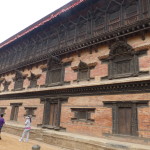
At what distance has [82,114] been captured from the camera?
33.2 feet

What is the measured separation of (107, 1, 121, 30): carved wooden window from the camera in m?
10.2

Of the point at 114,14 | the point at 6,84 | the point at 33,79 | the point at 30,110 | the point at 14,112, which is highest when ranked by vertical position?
the point at 114,14

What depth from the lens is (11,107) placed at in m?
16.1

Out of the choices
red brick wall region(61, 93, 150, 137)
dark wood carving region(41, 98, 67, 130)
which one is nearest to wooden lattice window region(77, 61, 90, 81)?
red brick wall region(61, 93, 150, 137)

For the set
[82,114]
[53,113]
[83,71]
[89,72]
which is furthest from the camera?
[53,113]

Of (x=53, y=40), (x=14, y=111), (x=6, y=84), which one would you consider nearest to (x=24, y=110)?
(x=14, y=111)

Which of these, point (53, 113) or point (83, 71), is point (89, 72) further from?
point (53, 113)

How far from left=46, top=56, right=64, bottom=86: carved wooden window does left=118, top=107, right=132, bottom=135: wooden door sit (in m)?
5.46

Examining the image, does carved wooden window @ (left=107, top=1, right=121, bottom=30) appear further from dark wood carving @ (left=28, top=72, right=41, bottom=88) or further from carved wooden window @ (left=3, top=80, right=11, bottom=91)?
carved wooden window @ (left=3, top=80, right=11, bottom=91)

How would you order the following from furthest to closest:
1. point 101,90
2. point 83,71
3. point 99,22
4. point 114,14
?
1. point 99,22
2. point 83,71
3. point 114,14
4. point 101,90

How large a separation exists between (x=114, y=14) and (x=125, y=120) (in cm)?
710

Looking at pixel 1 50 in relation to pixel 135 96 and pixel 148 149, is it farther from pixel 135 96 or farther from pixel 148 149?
pixel 148 149

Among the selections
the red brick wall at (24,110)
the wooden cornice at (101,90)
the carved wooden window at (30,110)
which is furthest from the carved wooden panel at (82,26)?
the carved wooden window at (30,110)

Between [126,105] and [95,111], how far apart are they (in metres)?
2.02
